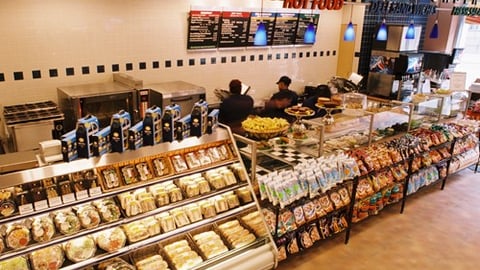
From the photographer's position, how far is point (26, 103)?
4.66m

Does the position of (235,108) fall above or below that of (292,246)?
above

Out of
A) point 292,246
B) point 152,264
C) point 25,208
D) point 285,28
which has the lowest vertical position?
point 292,246

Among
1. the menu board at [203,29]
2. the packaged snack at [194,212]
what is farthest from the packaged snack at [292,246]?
the menu board at [203,29]

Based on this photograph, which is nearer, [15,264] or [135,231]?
[15,264]

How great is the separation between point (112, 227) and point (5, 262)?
2.29 ft

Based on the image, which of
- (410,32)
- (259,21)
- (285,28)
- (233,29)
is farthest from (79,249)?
(410,32)

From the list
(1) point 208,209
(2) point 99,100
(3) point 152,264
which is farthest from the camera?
(2) point 99,100

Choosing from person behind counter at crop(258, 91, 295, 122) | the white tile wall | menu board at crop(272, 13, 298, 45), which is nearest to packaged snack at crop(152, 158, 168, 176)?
the white tile wall

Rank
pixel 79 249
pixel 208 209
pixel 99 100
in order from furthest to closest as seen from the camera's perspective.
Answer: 1. pixel 99 100
2. pixel 208 209
3. pixel 79 249

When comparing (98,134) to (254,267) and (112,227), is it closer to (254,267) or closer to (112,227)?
(112,227)

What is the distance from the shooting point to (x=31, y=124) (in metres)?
4.09

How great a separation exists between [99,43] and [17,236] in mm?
3073

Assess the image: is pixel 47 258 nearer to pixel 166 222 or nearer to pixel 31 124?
pixel 166 222

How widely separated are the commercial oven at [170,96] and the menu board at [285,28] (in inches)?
83.6
